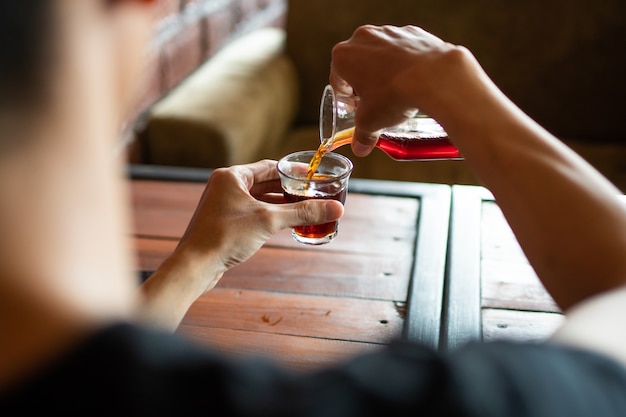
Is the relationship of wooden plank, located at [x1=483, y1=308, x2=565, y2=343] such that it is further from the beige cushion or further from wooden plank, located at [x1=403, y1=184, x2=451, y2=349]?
the beige cushion

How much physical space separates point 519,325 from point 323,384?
68cm

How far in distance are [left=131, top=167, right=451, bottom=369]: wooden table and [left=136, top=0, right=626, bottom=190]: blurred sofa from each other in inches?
34.7

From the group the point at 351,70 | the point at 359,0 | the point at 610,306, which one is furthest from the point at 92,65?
the point at 359,0

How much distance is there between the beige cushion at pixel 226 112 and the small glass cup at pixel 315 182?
99cm

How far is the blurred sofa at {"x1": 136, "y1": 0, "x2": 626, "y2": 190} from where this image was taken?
237cm

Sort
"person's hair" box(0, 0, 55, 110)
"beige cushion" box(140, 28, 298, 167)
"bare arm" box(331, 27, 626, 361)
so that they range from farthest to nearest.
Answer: "beige cushion" box(140, 28, 298, 167) → "bare arm" box(331, 27, 626, 361) → "person's hair" box(0, 0, 55, 110)

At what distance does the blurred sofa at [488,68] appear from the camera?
7.79ft

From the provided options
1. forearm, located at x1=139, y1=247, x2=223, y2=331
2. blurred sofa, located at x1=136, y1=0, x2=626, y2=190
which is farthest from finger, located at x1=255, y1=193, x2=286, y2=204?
blurred sofa, located at x1=136, y1=0, x2=626, y2=190

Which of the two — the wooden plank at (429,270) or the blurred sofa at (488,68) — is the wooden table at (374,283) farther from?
the blurred sofa at (488,68)

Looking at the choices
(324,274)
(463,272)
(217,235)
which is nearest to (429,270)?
Answer: (463,272)

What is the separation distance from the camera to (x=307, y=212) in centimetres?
102

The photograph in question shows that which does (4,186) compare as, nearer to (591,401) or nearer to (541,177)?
(591,401)

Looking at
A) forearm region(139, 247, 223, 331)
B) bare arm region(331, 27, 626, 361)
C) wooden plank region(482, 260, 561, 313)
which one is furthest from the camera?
wooden plank region(482, 260, 561, 313)

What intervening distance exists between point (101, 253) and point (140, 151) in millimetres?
1889
